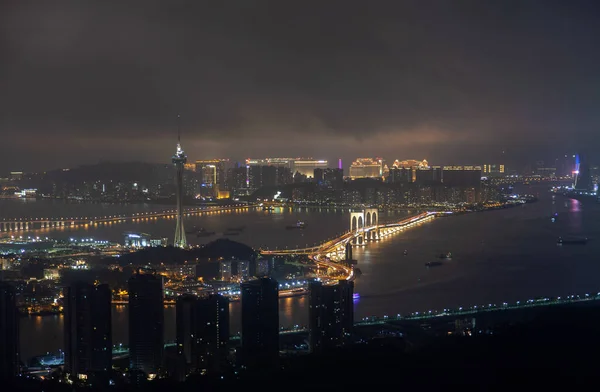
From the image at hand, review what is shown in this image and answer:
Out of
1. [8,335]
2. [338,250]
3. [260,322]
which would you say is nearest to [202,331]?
[260,322]

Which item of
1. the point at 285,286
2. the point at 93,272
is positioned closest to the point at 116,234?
the point at 93,272

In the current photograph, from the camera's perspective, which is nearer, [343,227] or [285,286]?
[285,286]

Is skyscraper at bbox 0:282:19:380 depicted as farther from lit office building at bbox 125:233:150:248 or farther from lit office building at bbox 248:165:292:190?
lit office building at bbox 248:165:292:190

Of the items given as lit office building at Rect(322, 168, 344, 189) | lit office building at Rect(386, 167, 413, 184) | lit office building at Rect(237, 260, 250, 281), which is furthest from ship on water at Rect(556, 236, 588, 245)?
lit office building at Rect(386, 167, 413, 184)

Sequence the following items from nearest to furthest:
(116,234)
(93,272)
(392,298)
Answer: (392,298) < (93,272) < (116,234)

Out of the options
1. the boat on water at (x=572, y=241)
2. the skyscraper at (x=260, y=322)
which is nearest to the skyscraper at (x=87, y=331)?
the skyscraper at (x=260, y=322)

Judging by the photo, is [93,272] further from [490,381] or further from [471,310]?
[490,381]

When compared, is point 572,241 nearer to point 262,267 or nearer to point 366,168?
point 262,267
